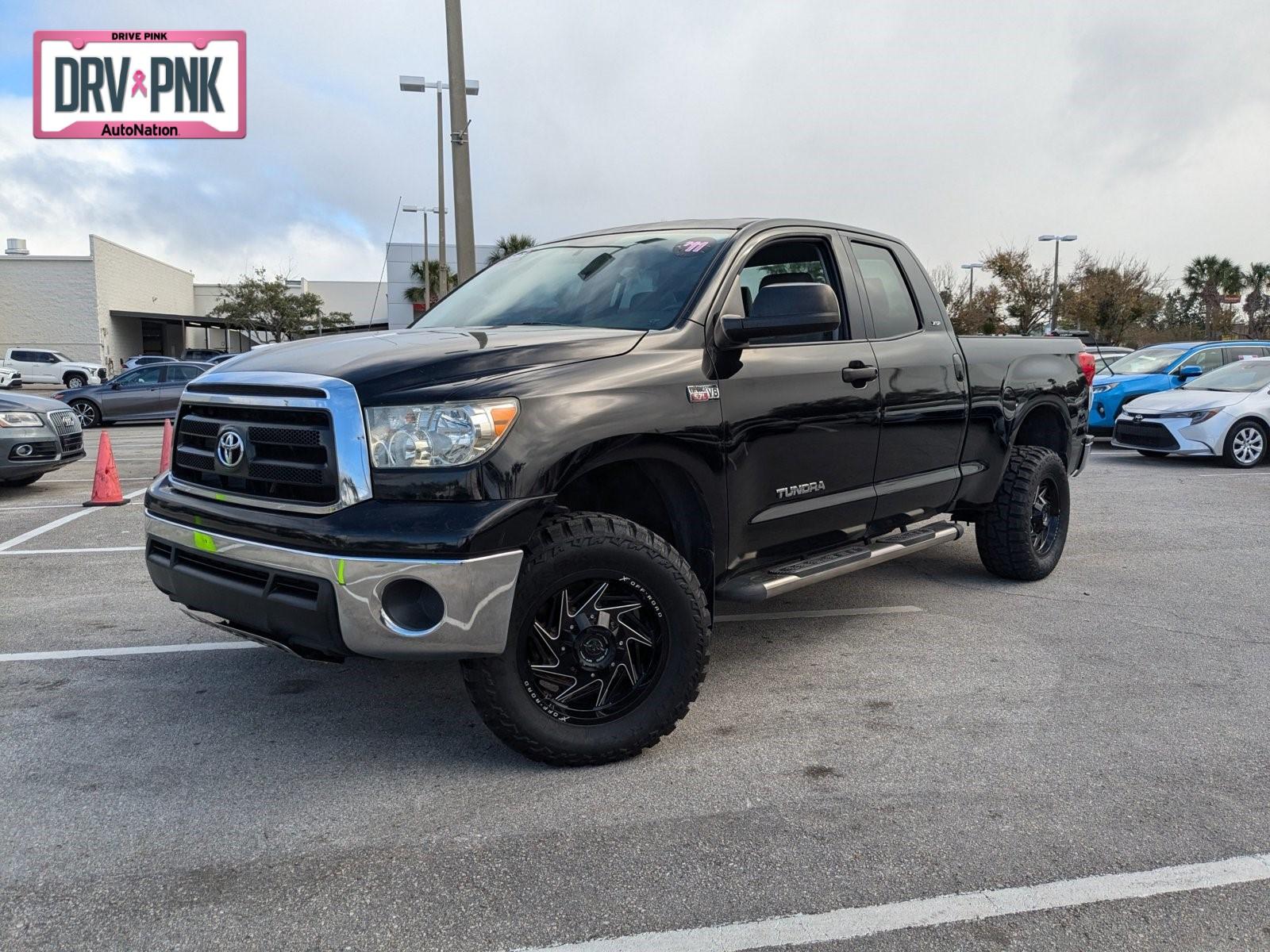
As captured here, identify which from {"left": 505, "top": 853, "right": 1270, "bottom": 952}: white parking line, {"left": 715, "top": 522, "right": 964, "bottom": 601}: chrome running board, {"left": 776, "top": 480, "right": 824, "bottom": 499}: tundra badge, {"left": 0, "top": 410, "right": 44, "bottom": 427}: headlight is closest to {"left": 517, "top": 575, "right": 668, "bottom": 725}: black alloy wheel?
{"left": 715, "top": 522, "right": 964, "bottom": 601}: chrome running board

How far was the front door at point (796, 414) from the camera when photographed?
401 centimetres

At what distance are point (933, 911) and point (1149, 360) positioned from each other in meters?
16.2

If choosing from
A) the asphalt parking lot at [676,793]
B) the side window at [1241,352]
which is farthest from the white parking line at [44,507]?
the side window at [1241,352]

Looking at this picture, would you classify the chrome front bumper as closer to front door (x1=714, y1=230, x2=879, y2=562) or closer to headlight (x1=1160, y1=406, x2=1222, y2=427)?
front door (x1=714, y1=230, x2=879, y2=562)

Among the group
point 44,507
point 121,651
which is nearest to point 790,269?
point 121,651

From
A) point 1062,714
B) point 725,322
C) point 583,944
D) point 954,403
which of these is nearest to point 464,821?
point 583,944

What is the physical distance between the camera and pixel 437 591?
313 cm

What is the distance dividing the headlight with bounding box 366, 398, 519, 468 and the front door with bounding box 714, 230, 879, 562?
1085mm

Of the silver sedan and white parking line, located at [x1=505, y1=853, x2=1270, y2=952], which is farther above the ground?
the silver sedan

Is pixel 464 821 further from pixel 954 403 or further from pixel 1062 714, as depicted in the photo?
pixel 954 403

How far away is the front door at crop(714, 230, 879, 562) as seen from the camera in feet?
13.1

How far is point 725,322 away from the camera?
155 inches

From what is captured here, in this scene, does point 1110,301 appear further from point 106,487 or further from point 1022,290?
point 106,487

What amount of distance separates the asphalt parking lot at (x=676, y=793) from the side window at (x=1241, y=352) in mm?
12580
